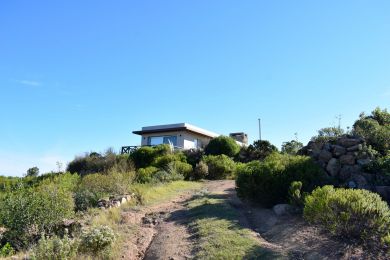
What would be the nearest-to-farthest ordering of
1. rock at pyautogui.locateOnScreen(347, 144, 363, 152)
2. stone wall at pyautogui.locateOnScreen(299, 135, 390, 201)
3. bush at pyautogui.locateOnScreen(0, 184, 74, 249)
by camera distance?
bush at pyautogui.locateOnScreen(0, 184, 74, 249), stone wall at pyautogui.locateOnScreen(299, 135, 390, 201), rock at pyautogui.locateOnScreen(347, 144, 363, 152)

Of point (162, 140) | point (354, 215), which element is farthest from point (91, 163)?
point (354, 215)

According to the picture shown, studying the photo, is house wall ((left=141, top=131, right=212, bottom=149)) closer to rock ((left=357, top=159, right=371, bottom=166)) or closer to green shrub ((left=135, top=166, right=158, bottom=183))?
green shrub ((left=135, top=166, right=158, bottom=183))

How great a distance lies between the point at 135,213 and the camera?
1088 cm

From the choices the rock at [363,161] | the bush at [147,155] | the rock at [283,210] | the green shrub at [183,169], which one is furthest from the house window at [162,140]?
the rock at [283,210]

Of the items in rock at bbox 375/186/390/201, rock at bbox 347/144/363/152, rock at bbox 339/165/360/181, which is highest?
rock at bbox 347/144/363/152

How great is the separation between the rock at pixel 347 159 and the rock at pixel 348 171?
0.14 m

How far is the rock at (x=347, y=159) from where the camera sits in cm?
1135

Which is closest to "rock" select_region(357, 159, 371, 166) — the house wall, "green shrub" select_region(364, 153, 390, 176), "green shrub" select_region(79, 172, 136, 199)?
"green shrub" select_region(364, 153, 390, 176)

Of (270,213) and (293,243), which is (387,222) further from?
(270,213)

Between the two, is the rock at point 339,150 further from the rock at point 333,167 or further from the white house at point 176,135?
the white house at point 176,135

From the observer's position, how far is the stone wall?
1027cm

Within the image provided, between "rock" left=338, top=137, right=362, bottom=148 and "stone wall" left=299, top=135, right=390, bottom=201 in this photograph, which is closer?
"stone wall" left=299, top=135, right=390, bottom=201

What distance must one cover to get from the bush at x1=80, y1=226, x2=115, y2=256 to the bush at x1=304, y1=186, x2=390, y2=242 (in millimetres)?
3810

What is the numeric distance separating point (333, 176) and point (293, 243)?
4.61 m
